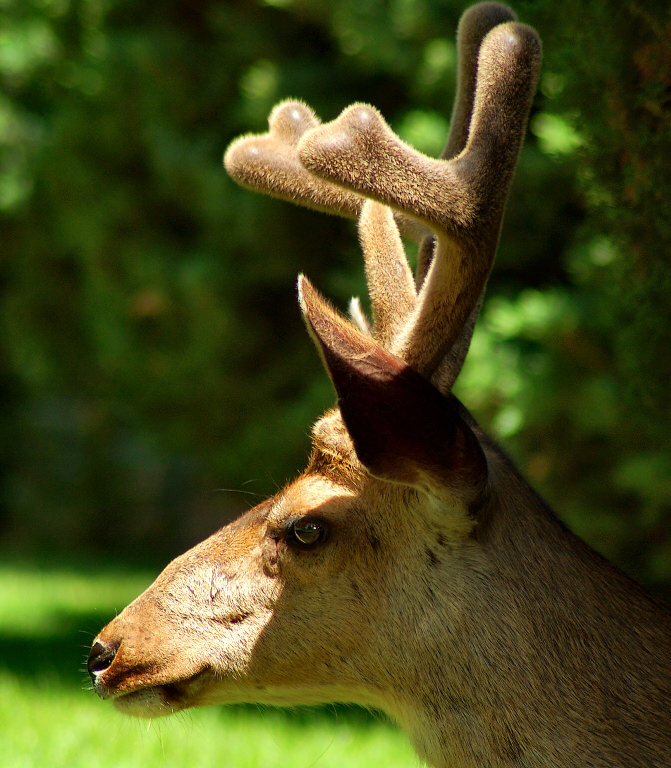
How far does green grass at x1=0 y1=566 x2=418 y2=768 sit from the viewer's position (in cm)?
425

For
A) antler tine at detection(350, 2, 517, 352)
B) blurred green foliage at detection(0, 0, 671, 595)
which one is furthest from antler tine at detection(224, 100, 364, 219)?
blurred green foliage at detection(0, 0, 671, 595)

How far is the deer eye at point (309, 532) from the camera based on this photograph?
2494 mm

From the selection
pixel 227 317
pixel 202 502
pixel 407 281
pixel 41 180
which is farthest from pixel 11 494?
pixel 407 281

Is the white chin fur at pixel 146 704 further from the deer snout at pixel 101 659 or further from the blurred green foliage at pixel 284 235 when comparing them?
the blurred green foliage at pixel 284 235

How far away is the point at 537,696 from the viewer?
2.37 metres

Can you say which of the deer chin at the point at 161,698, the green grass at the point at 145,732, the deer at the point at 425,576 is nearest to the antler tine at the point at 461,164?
the deer at the point at 425,576

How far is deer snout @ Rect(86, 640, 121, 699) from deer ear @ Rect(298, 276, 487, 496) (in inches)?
33.0

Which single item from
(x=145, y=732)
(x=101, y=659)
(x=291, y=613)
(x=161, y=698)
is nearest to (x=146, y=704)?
(x=161, y=698)

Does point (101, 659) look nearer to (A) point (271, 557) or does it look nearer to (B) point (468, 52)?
(A) point (271, 557)

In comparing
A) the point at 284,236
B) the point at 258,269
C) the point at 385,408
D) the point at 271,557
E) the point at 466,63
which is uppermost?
the point at 284,236

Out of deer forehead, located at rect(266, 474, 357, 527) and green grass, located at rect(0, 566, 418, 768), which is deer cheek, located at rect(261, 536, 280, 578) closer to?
deer forehead, located at rect(266, 474, 357, 527)

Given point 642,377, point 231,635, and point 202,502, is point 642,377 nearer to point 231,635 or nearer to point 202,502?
point 231,635

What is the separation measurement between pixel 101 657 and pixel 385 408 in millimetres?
1011

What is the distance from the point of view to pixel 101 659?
2.57m
